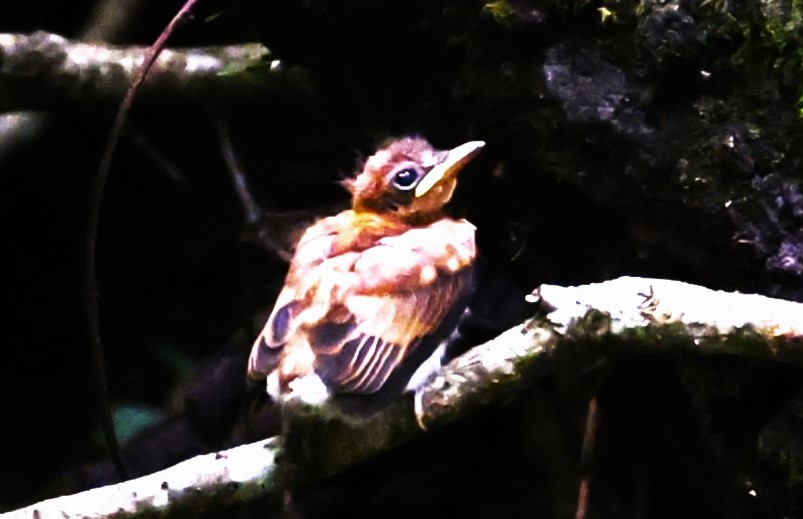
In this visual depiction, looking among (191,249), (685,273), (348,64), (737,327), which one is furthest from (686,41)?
(191,249)

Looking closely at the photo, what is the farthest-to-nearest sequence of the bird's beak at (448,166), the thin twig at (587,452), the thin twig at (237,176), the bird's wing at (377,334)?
the thin twig at (237,176), the thin twig at (587,452), the bird's beak at (448,166), the bird's wing at (377,334)

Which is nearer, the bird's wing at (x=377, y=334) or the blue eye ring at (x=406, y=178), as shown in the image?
the bird's wing at (x=377, y=334)

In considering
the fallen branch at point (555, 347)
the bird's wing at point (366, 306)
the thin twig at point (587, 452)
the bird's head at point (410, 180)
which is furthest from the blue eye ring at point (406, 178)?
the thin twig at point (587, 452)

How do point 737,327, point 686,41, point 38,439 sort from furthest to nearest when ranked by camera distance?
point 38,439 → point 686,41 → point 737,327

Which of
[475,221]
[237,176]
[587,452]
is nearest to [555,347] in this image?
[587,452]

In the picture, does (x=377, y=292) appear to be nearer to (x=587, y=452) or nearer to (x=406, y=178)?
(x=406, y=178)

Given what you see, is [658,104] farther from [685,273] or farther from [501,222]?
[501,222]

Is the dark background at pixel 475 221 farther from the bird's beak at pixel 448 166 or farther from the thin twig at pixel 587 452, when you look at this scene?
the bird's beak at pixel 448 166
